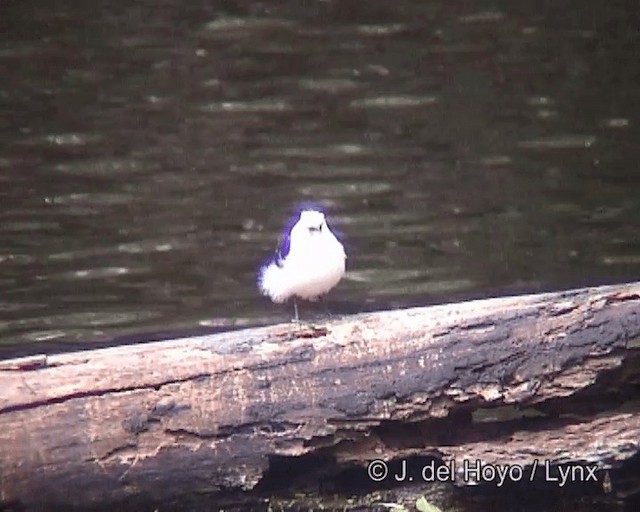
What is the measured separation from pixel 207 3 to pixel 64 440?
455 centimetres

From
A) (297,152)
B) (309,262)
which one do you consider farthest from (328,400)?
(297,152)

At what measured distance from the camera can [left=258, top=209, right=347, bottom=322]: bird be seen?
320cm

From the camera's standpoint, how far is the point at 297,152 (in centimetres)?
617

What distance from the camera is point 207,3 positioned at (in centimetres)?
669

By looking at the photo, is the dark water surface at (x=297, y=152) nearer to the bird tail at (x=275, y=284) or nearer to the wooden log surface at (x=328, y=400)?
the bird tail at (x=275, y=284)

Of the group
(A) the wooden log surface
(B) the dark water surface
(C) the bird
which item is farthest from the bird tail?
(B) the dark water surface

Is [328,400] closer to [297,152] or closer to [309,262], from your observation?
[309,262]

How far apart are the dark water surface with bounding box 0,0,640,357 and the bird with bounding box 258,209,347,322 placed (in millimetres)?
1944

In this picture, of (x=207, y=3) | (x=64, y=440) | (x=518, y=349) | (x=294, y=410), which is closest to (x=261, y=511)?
(x=294, y=410)

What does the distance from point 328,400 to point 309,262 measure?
25.3 inches

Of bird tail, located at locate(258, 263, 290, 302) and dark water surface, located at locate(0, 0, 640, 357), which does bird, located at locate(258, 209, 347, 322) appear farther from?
dark water surface, located at locate(0, 0, 640, 357)

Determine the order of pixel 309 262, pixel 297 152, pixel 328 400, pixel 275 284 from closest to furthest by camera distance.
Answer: pixel 328 400 → pixel 309 262 → pixel 275 284 → pixel 297 152

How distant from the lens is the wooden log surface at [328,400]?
2553mm

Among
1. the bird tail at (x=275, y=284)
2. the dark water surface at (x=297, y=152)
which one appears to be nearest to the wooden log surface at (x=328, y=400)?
the bird tail at (x=275, y=284)
